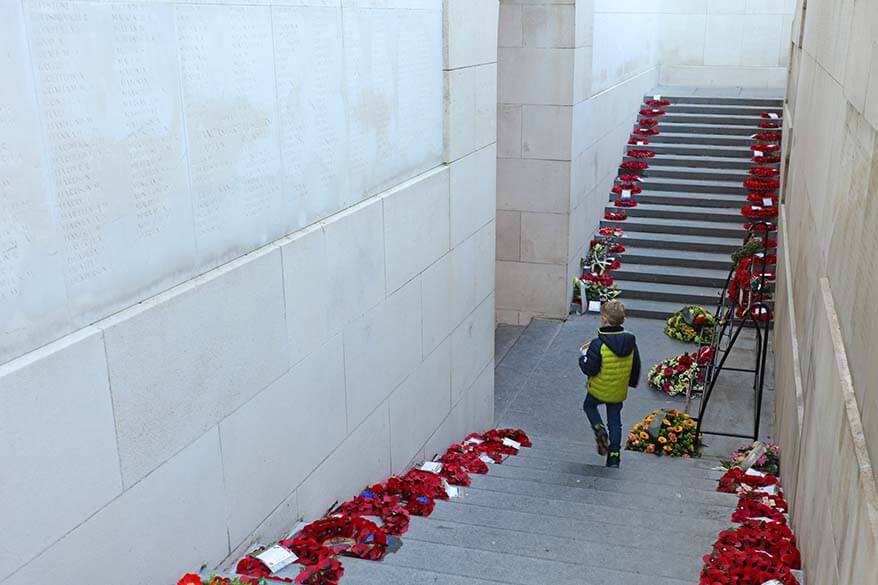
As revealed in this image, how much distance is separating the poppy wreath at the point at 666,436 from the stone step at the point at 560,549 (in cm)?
328

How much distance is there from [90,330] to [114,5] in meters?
1.39

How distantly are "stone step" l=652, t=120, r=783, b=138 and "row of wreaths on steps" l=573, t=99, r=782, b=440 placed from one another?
12cm

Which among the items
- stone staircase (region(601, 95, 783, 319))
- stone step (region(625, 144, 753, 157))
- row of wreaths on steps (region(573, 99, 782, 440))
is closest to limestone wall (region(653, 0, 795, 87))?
stone staircase (region(601, 95, 783, 319))

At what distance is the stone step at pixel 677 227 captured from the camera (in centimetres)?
1534

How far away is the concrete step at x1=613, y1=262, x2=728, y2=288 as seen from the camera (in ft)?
47.4

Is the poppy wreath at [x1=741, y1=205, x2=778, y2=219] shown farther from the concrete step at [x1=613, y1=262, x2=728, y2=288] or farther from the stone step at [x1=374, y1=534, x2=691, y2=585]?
the stone step at [x1=374, y1=534, x2=691, y2=585]

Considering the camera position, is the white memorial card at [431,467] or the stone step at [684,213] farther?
the stone step at [684,213]

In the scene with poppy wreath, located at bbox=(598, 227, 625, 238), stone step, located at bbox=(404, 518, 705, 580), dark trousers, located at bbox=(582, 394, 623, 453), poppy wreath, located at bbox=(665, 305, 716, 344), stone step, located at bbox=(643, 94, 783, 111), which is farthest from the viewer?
stone step, located at bbox=(643, 94, 783, 111)

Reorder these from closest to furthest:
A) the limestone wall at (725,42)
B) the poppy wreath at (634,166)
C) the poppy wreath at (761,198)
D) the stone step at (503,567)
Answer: the stone step at (503,567), the poppy wreath at (761,198), the poppy wreath at (634,166), the limestone wall at (725,42)

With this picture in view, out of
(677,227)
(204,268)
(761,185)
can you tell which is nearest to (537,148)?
(677,227)

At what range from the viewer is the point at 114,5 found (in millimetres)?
3932

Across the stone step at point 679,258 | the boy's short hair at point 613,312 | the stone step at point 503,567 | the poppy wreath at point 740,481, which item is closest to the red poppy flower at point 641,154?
the stone step at point 679,258

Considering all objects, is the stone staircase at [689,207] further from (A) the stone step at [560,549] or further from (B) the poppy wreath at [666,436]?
(A) the stone step at [560,549]

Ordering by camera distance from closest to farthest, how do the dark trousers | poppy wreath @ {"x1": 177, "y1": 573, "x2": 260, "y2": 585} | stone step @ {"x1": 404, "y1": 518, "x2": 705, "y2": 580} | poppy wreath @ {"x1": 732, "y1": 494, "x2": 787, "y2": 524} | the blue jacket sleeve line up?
1. poppy wreath @ {"x1": 177, "y1": 573, "x2": 260, "y2": 585}
2. stone step @ {"x1": 404, "y1": 518, "x2": 705, "y2": 580}
3. poppy wreath @ {"x1": 732, "y1": 494, "x2": 787, "y2": 524}
4. the blue jacket sleeve
5. the dark trousers
